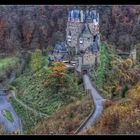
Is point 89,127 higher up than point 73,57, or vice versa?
point 73,57

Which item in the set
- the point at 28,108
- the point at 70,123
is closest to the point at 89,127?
the point at 70,123

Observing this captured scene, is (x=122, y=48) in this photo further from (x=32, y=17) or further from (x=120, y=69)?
(x=32, y=17)

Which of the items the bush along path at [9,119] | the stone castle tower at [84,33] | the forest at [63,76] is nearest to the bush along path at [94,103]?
the forest at [63,76]

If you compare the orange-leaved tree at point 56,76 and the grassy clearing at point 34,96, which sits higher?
the orange-leaved tree at point 56,76

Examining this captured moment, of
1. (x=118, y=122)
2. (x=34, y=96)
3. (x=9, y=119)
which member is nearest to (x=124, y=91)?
(x=118, y=122)

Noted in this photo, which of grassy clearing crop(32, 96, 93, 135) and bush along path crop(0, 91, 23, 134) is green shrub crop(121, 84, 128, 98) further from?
bush along path crop(0, 91, 23, 134)

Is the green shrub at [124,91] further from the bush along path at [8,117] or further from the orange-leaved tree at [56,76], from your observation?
the bush along path at [8,117]
